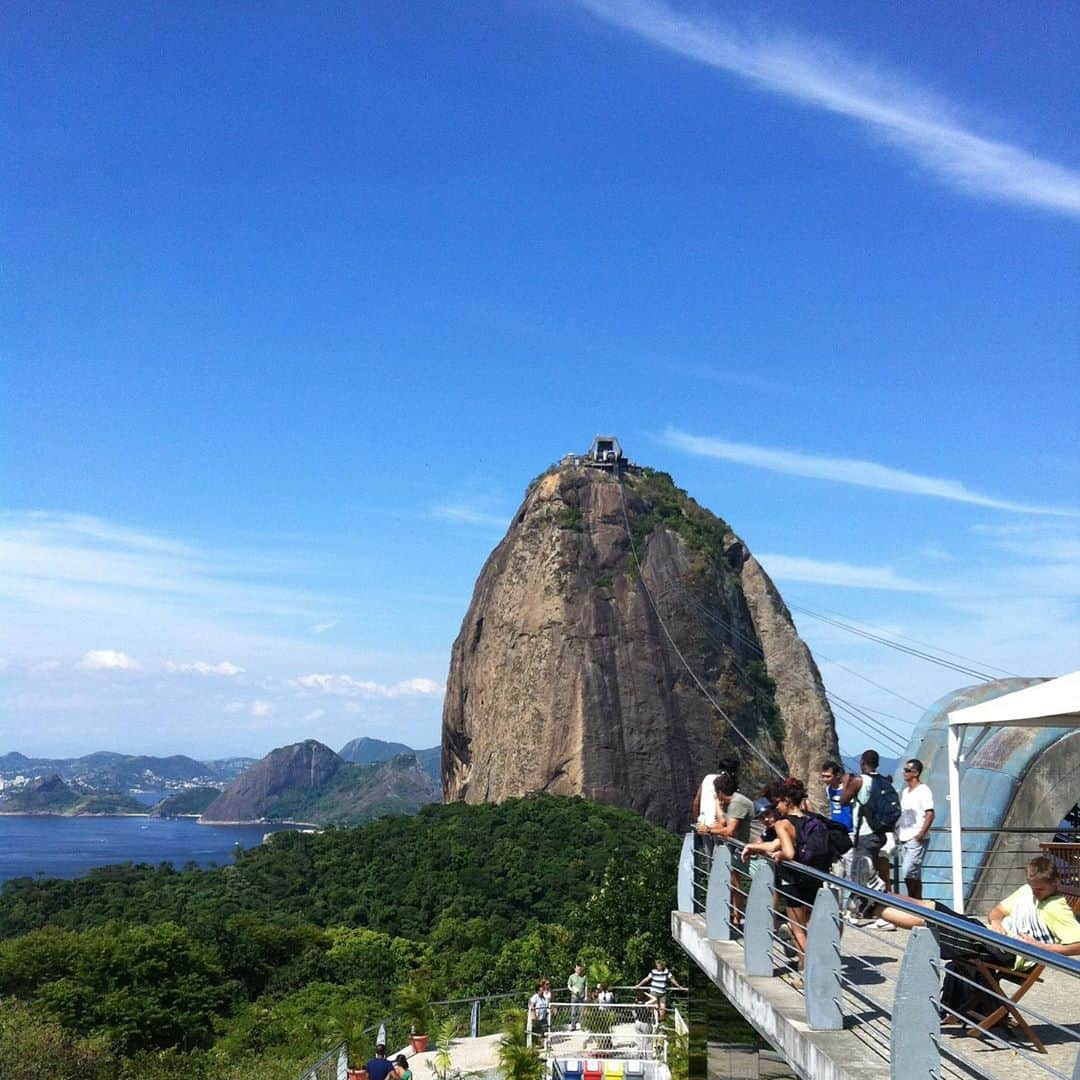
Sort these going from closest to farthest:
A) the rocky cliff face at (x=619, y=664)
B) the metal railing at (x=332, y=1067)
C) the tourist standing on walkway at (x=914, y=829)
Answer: the tourist standing on walkway at (x=914, y=829), the metal railing at (x=332, y=1067), the rocky cliff face at (x=619, y=664)

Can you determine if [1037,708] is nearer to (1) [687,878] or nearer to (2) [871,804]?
(2) [871,804]

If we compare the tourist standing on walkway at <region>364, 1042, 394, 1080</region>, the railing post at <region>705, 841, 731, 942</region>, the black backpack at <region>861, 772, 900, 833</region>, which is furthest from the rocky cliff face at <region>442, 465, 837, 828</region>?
the railing post at <region>705, 841, 731, 942</region>

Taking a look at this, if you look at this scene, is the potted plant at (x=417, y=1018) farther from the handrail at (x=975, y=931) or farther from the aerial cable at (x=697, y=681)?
the aerial cable at (x=697, y=681)

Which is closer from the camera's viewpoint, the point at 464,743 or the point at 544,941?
the point at 544,941

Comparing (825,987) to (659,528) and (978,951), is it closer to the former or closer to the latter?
(978,951)

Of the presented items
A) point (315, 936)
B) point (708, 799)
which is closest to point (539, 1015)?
point (708, 799)

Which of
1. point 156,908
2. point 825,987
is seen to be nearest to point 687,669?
point 156,908

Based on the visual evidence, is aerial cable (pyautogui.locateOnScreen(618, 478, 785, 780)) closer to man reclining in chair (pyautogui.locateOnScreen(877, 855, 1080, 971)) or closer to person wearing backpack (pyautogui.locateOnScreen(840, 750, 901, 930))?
person wearing backpack (pyautogui.locateOnScreen(840, 750, 901, 930))

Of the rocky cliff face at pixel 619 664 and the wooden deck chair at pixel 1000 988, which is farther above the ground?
the rocky cliff face at pixel 619 664

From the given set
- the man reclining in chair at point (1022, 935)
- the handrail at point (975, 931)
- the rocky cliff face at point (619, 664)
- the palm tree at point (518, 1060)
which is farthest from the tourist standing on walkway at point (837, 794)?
the rocky cliff face at point (619, 664)
